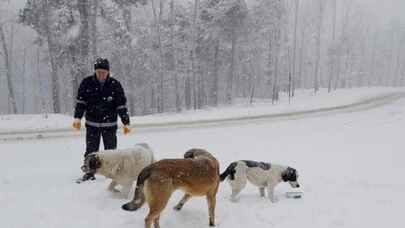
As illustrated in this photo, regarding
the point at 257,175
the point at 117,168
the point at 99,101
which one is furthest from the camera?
the point at 99,101

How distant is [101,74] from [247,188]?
3.97 metres

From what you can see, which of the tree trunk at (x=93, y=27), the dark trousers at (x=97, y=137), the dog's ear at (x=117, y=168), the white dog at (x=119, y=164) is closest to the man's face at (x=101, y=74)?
the dark trousers at (x=97, y=137)

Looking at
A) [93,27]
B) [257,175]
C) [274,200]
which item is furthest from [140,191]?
[93,27]

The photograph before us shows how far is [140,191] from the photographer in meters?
4.87

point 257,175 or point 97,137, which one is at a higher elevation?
point 97,137

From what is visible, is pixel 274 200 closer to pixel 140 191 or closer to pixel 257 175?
pixel 257 175

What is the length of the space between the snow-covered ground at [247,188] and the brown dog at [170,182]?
20.3 inches

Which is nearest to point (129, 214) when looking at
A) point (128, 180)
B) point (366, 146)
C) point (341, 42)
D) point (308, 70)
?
point (128, 180)

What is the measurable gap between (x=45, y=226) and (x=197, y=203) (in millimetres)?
2494

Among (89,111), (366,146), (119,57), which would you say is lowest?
(366,146)

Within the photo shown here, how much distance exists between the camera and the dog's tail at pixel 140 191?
4.72 meters

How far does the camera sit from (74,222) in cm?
Result: 510

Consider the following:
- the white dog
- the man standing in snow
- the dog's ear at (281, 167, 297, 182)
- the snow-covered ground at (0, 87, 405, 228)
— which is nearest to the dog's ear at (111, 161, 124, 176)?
the white dog

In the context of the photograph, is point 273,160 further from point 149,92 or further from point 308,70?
point 308,70
